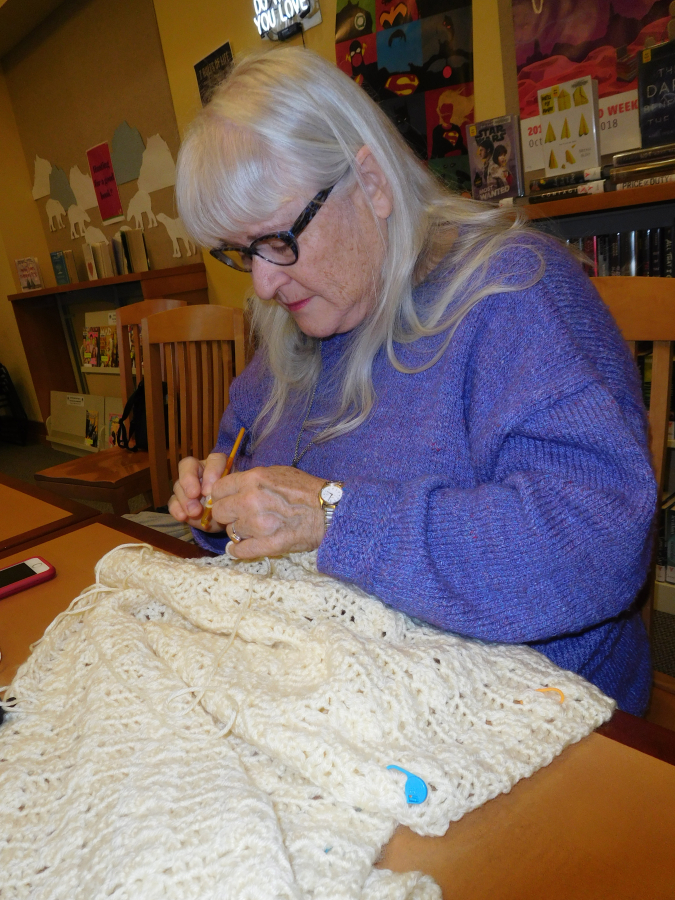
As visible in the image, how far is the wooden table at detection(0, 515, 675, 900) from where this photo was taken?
41cm

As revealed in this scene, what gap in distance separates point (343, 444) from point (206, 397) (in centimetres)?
117

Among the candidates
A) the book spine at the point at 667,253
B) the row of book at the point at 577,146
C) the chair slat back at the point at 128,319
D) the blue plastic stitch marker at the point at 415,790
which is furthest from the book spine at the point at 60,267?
the blue plastic stitch marker at the point at 415,790

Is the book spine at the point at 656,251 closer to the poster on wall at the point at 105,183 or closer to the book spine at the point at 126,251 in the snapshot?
the book spine at the point at 126,251

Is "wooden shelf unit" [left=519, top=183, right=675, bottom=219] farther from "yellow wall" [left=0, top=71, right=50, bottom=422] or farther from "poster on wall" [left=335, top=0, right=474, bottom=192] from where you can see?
"yellow wall" [left=0, top=71, right=50, bottom=422]

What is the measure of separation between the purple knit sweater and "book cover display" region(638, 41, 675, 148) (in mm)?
1056

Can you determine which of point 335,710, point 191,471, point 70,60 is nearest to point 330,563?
point 335,710

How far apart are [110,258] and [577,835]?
4151 mm

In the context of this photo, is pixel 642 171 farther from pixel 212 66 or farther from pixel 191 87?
pixel 191 87

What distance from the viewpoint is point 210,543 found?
115 centimetres

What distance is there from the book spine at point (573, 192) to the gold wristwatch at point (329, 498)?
1.29 meters

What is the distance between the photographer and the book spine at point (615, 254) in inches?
66.2

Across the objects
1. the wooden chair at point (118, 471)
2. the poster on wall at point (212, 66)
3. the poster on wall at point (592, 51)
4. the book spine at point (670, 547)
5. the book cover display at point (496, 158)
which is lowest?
the book spine at point (670, 547)

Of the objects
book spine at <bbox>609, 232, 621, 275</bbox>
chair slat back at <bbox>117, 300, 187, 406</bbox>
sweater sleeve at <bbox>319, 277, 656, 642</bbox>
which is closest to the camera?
sweater sleeve at <bbox>319, 277, 656, 642</bbox>

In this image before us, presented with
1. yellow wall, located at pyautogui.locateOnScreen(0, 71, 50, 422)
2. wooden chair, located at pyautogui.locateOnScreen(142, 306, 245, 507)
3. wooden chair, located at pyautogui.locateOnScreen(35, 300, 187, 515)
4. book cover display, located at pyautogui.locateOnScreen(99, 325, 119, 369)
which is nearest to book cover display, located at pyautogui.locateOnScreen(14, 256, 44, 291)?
yellow wall, located at pyautogui.locateOnScreen(0, 71, 50, 422)
